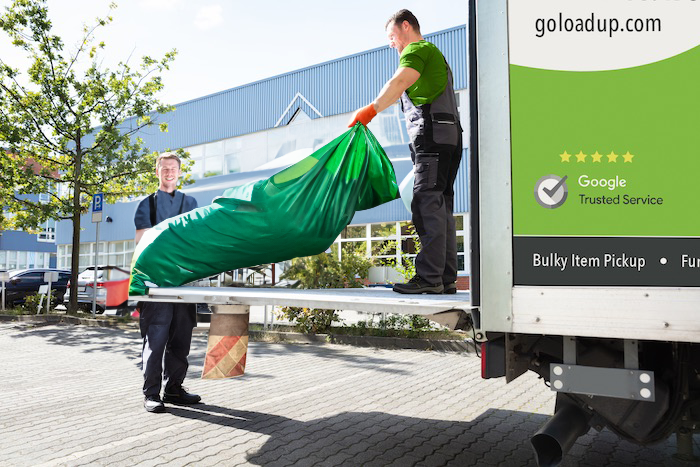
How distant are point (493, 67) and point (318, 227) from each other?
1774mm

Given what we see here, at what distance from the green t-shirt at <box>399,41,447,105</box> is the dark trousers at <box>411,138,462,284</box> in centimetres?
32

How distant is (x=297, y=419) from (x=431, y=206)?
2.16 m

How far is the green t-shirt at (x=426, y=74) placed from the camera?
3.65 meters

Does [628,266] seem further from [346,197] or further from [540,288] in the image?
[346,197]

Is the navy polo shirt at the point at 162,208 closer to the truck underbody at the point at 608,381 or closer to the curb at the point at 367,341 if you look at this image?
the truck underbody at the point at 608,381

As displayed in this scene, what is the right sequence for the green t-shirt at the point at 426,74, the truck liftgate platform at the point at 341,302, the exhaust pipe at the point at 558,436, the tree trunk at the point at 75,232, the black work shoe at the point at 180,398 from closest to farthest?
the exhaust pipe at the point at 558,436 < the truck liftgate platform at the point at 341,302 < the green t-shirt at the point at 426,74 < the black work shoe at the point at 180,398 < the tree trunk at the point at 75,232

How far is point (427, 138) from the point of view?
145 inches

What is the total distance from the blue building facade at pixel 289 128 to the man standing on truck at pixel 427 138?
13.1 m

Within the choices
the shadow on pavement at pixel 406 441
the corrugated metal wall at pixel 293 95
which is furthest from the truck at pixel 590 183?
the corrugated metal wall at pixel 293 95

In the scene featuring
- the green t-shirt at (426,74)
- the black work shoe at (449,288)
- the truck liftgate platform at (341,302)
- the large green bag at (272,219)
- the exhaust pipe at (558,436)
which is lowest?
the exhaust pipe at (558,436)

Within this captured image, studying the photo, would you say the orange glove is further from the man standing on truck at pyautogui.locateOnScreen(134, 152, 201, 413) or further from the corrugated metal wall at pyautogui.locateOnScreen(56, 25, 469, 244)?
Result: the corrugated metal wall at pyautogui.locateOnScreen(56, 25, 469, 244)

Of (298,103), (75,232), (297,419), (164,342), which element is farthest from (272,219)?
(298,103)

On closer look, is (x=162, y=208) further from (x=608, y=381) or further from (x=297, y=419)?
(x=608, y=381)

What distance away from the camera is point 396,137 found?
1908cm
